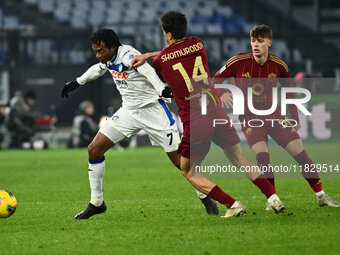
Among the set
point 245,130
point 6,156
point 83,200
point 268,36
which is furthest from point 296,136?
point 6,156

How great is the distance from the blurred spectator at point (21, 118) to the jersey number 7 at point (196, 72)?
52.2 feet

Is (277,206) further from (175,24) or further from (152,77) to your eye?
(175,24)

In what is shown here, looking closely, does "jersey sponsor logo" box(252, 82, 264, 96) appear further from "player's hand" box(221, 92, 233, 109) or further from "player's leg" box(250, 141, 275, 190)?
"player's leg" box(250, 141, 275, 190)

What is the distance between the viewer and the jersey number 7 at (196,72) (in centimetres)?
709

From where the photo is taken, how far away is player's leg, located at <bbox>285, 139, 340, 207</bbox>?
802cm

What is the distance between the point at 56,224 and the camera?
737 centimetres

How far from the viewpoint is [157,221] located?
7402 mm

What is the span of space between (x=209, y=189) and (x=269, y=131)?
4.03 ft

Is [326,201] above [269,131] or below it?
below

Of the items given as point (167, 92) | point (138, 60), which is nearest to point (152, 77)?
point (138, 60)

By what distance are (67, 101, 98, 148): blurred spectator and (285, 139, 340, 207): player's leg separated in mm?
14375

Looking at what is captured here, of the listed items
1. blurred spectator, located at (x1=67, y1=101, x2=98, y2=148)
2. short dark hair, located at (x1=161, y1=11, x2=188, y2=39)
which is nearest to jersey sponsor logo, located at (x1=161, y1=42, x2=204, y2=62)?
short dark hair, located at (x1=161, y1=11, x2=188, y2=39)

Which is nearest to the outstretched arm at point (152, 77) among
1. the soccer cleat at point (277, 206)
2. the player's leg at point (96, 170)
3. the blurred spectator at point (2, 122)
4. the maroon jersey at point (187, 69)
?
the maroon jersey at point (187, 69)

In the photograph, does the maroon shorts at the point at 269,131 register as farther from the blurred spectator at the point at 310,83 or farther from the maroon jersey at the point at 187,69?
the blurred spectator at the point at 310,83
